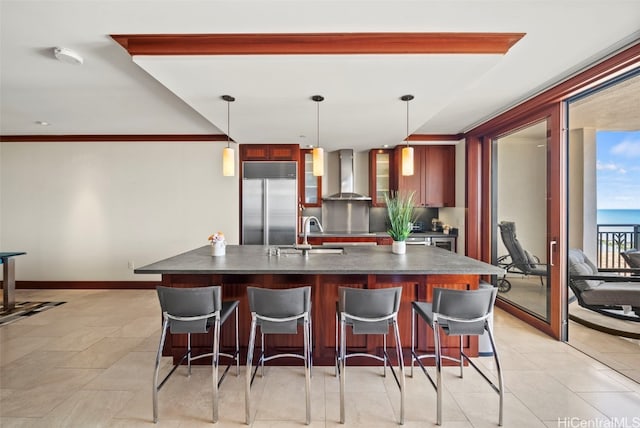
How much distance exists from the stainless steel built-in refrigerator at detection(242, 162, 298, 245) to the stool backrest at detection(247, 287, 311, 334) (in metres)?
3.05

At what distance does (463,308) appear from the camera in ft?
6.23

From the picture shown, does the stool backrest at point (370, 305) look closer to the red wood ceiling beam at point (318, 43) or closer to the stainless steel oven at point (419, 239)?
the red wood ceiling beam at point (318, 43)

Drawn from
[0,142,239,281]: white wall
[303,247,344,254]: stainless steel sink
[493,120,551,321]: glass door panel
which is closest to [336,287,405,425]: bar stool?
[303,247,344,254]: stainless steel sink

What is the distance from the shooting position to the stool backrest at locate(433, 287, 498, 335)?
6.17 ft

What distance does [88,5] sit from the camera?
177 cm

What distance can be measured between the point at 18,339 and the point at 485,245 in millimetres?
6005

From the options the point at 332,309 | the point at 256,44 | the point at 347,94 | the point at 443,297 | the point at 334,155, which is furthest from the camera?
the point at 334,155

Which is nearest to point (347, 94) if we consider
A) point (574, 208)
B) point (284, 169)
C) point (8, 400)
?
point (284, 169)

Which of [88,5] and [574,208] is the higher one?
[88,5]

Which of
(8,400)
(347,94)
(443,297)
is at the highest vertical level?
(347,94)

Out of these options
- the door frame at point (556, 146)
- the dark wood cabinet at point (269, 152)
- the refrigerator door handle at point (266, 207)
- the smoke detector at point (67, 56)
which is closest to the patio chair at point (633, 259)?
the door frame at point (556, 146)

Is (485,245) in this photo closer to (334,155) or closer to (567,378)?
(567,378)

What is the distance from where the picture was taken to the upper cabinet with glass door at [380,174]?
555cm

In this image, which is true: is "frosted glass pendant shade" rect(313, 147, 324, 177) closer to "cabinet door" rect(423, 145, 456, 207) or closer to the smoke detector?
the smoke detector
